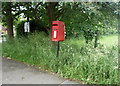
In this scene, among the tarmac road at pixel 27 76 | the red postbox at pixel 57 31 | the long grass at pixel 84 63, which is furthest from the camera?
the red postbox at pixel 57 31

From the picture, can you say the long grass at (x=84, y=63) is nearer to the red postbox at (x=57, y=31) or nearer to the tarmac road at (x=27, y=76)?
the tarmac road at (x=27, y=76)

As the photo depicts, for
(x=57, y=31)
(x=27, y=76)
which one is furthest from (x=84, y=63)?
(x=27, y=76)

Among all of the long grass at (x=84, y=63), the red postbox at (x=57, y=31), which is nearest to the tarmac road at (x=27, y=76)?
the long grass at (x=84, y=63)

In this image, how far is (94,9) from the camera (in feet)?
12.2

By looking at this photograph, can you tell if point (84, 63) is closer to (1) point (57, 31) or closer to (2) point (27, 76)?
(1) point (57, 31)

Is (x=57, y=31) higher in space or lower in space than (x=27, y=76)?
higher

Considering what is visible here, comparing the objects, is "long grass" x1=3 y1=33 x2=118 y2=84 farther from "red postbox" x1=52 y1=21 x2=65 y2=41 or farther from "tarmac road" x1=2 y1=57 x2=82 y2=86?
A: "red postbox" x1=52 y1=21 x2=65 y2=41

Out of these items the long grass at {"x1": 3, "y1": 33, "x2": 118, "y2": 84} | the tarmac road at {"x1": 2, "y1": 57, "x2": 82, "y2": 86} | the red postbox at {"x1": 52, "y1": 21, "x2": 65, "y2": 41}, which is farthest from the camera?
the red postbox at {"x1": 52, "y1": 21, "x2": 65, "y2": 41}

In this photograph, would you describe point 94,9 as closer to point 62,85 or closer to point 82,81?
point 82,81

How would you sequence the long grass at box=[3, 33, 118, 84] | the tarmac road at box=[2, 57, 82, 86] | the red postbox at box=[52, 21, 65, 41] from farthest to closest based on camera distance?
the red postbox at box=[52, 21, 65, 41]
the tarmac road at box=[2, 57, 82, 86]
the long grass at box=[3, 33, 118, 84]

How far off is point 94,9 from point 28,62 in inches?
112

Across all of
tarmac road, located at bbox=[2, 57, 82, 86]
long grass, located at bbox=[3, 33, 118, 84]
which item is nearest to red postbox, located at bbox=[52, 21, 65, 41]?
long grass, located at bbox=[3, 33, 118, 84]

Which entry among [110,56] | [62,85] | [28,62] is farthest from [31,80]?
[110,56]

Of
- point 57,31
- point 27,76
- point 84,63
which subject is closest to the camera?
point 84,63
